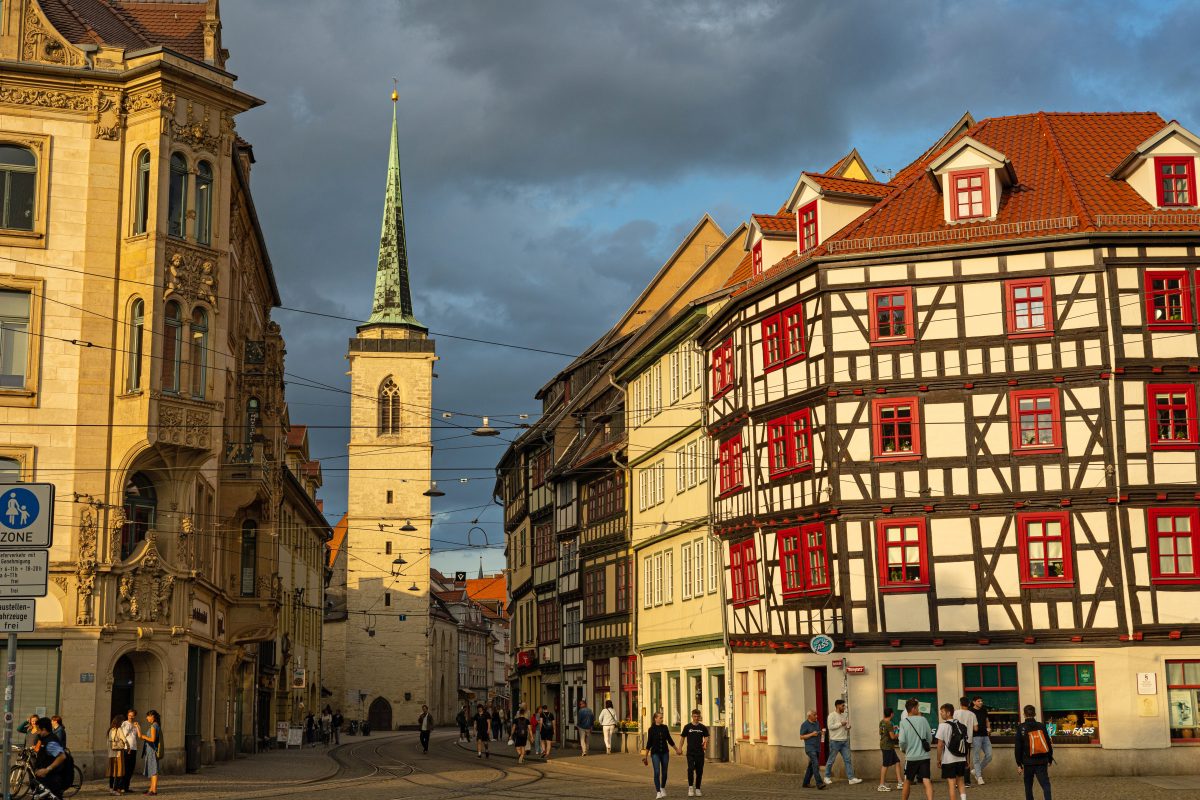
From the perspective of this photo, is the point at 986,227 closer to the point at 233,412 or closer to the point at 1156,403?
the point at 1156,403

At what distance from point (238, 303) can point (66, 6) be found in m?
11.4

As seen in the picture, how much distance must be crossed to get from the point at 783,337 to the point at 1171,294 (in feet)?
30.4

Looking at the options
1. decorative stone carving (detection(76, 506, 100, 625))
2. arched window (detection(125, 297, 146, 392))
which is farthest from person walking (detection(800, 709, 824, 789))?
arched window (detection(125, 297, 146, 392))

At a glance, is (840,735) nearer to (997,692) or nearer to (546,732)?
(997,692)

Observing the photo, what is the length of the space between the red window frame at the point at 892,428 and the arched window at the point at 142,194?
18494mm

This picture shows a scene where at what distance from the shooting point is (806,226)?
1593 inches

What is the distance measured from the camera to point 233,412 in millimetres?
46875

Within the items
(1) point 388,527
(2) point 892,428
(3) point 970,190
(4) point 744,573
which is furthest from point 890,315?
(1) point 388,527

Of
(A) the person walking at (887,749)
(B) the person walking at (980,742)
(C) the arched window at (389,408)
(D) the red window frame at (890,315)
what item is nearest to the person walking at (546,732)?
(A) the person walking at (887,749)

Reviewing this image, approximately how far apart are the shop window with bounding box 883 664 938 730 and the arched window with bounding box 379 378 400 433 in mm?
83464

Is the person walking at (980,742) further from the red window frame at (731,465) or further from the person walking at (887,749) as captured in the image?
the red window frame at (731,465)

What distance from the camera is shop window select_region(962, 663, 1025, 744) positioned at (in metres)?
34.7

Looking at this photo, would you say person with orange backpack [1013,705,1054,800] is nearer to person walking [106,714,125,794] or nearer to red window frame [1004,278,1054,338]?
red window frame [1004,278,1054,338]

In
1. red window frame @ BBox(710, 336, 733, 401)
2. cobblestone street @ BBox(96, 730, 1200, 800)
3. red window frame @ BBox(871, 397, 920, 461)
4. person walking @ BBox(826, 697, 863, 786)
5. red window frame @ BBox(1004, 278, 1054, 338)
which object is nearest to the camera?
cobblestone street @ BBox(96, 730, 1200, 800)
